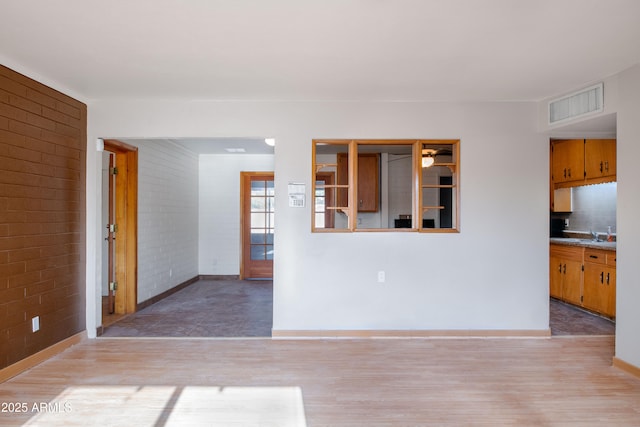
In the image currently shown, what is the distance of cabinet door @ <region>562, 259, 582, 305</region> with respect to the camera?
472cm

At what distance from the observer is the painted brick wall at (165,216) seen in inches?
193

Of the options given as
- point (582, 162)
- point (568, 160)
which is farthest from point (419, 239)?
point (568, 160)

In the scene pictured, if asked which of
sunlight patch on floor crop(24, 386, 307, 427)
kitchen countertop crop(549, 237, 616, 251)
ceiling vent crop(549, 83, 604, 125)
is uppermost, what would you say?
ceiling vent crop(549, 83, 604, 125)

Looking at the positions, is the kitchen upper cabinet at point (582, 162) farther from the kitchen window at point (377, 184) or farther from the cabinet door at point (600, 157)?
the kitchen window at point (377, 184)

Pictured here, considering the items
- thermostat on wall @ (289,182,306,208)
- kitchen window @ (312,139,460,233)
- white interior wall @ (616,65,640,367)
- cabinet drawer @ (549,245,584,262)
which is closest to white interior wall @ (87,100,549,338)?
thermostat on wall @ (289,182,306,208)

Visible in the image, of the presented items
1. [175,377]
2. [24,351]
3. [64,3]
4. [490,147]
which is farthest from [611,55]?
[24,351]

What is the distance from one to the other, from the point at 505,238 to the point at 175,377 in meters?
3.35

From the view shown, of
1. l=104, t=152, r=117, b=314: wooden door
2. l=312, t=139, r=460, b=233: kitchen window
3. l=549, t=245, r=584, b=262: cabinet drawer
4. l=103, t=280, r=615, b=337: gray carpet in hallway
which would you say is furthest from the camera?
l=312, t=139, r=460, b=233: kitchen window

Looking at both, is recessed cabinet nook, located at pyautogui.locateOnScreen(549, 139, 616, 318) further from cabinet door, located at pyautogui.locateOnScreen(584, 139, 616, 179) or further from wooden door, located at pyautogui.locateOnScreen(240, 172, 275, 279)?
wooden door, located at pyautogui.locateOnScreen(240, 172, 275, 279)

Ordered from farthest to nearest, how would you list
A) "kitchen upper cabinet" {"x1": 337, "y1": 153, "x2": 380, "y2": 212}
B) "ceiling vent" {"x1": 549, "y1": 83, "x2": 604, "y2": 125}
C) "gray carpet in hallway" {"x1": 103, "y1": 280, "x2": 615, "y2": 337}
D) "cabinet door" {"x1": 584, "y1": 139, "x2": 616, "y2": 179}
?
"kitchen upper cabinet" {"x1": 337, "y1": 153, "x2": 380, "y2": 212}, "cabinet door" {"x1": 584, "y1": 139, "x2": 616, "y2": 179}, "gray carpet in hallway" {"x1": 103, "y1": 280, "x2": 615, "y2": 337}, "ceiling vent" {"x1": 549, "y1": 83, "x2": 604, "y2": 125}

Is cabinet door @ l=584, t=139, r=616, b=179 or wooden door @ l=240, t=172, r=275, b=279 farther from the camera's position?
wooden door @ l=240, t=172, r=275, b=279

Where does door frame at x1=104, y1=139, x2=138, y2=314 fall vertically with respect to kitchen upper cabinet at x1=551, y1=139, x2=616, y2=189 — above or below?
below

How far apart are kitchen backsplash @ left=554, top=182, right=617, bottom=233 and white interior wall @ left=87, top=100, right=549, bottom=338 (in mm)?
2008

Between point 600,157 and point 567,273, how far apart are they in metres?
1.59
